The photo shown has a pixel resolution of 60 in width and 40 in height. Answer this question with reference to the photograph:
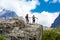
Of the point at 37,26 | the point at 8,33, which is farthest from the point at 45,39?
the point at 8,33

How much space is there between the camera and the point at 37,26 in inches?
2785

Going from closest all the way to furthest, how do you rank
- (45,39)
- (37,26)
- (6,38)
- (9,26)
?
(6,38), (9,26), (37,26), (45,39)

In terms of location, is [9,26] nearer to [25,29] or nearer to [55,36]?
[25,29]

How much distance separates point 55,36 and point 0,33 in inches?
2263

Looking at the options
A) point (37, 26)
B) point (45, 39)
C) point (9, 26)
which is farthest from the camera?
point (45, 39)

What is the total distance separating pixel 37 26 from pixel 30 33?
5337 millimetres

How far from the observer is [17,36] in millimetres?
63250

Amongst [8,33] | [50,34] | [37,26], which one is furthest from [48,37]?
[8,33]

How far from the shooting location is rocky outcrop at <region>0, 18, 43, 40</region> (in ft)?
208

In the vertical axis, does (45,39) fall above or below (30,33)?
below

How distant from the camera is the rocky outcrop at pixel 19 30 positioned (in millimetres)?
63475

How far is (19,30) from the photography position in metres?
65.9

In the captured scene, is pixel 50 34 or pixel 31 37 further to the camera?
pixel 50 34

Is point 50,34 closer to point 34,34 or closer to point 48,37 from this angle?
point 48,37
